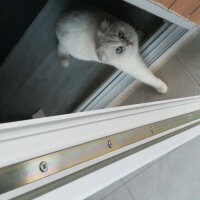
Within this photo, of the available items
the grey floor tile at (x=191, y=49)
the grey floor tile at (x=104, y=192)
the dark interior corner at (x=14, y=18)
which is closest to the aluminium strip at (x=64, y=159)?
the grey floor tile at (x=104, y=192)

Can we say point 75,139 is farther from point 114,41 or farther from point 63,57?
point 63,57

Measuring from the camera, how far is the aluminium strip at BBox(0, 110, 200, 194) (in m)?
0.34

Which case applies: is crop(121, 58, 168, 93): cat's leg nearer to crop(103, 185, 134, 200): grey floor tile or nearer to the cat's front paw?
the cat's front paw

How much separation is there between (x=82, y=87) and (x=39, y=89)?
265 mm

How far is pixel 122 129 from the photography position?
56 cm

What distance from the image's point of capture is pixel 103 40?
3.43 ft

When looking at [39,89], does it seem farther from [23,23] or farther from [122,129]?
[122,129]

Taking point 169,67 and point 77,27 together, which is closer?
point 77,27

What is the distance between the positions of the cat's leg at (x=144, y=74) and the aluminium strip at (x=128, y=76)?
8 centimetres

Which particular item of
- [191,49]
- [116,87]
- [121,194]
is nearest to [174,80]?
[191,49]

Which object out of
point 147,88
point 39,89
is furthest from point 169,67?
point 39,89

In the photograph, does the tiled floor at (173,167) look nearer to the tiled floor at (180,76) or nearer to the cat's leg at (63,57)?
the tiled floor at (180,76)

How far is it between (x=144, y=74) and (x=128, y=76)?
111 millimetres

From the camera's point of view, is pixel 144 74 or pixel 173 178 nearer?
pixel 144 74
